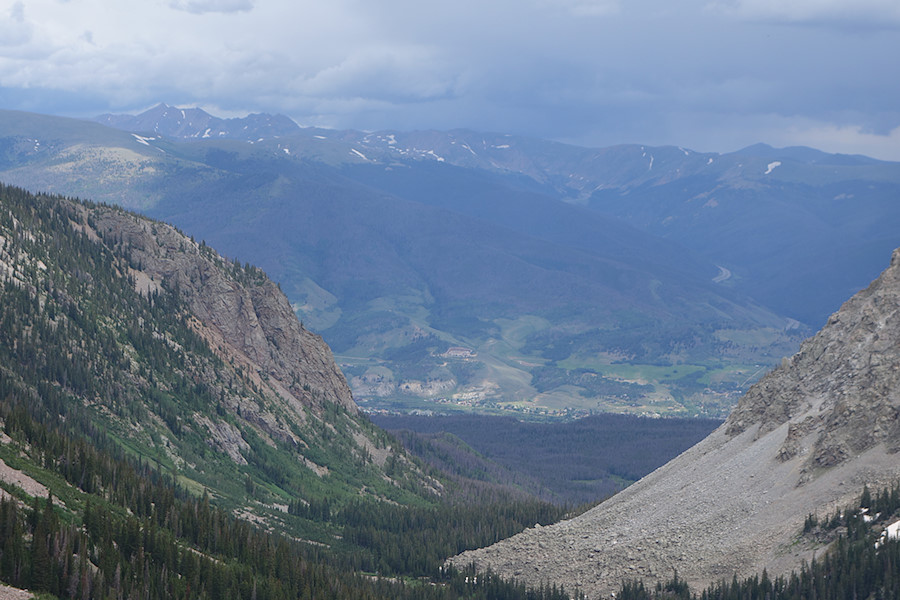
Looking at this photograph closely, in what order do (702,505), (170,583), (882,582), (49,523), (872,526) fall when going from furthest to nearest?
(702,505) → (872,526) → (882,582) → (170,583) → (49,523)

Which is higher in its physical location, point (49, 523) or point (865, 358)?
point (865, 358)

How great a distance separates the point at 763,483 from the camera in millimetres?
151000

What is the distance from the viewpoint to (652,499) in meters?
167

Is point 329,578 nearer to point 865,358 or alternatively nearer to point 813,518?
point 813,518

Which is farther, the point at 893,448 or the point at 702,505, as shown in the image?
the point at 702,505

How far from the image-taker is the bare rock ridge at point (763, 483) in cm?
13962

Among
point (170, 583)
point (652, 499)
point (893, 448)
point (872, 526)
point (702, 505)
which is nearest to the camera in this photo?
point (170, 583)

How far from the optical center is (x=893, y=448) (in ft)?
461

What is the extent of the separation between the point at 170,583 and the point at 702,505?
79536mm

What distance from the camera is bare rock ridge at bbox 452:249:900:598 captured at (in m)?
140

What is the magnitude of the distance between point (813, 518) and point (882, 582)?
1605 centimetres

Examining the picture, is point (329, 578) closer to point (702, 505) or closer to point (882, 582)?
point (702, 505)

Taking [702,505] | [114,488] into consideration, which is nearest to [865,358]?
[702,505]

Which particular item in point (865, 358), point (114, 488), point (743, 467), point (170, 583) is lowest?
point (170, 583)
